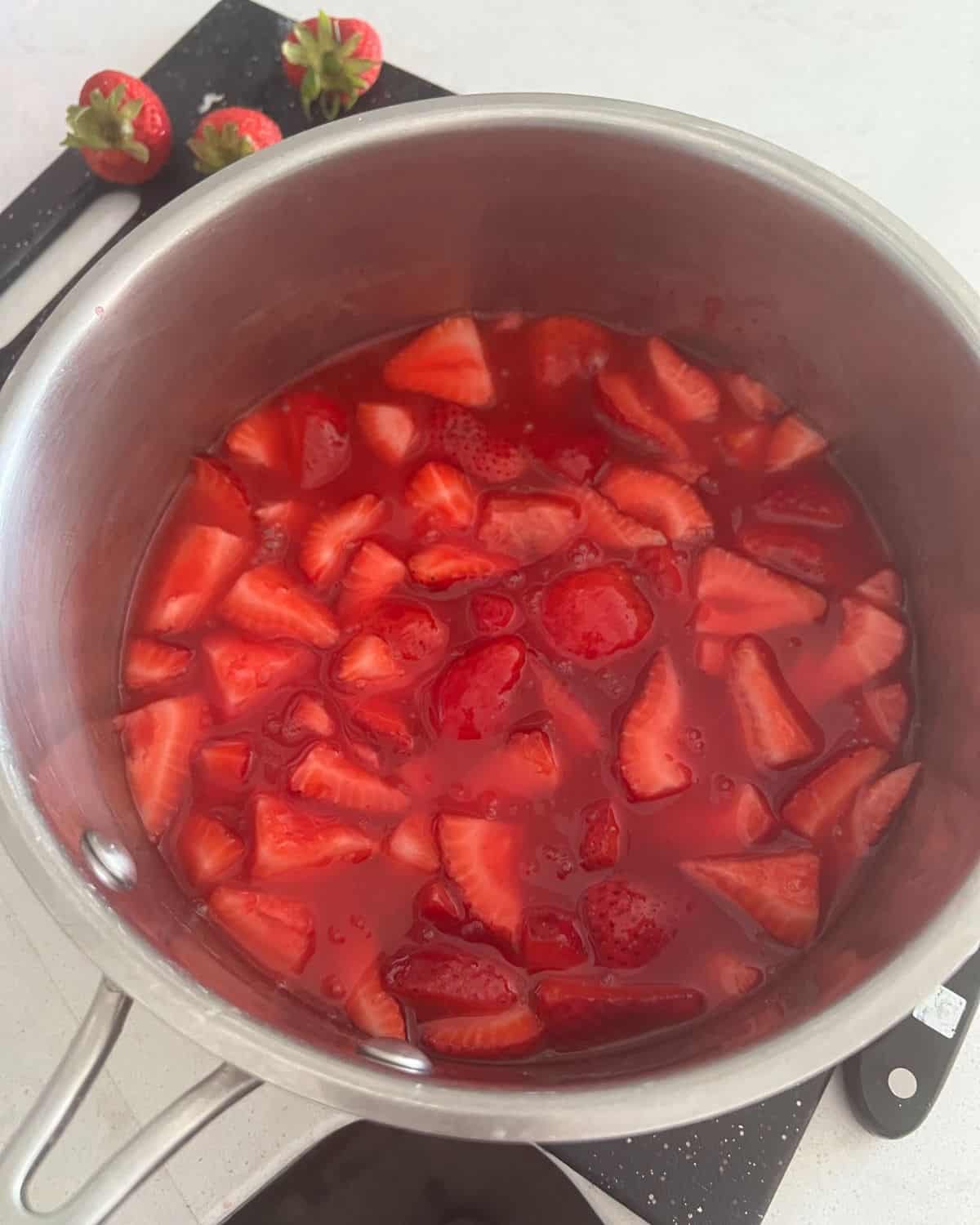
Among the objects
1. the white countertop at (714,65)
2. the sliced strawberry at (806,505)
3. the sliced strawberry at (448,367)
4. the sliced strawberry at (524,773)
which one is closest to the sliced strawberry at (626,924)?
the sliced strawberry at (524,773)

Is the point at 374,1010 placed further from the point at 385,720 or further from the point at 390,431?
the point at 390,431

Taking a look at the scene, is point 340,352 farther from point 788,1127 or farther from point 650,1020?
point 788,1127

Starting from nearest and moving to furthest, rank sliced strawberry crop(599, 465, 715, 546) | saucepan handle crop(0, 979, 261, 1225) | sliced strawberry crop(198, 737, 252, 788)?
saucepan handle crop(0, 979, 261, 1225), sliced strawberry crop(198, 737, 252, 788), sliced strawberry crop(599, 465, 715, 546)

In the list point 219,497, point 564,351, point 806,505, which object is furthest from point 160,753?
point 806,505

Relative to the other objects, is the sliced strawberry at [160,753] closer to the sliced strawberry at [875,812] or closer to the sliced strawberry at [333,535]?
the sliced strawberry at [333,535]

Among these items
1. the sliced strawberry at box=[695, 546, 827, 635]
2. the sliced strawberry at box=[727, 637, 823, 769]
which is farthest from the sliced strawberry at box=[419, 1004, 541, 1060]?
the sliced strawberry at box=[695, 546, 827, 635]

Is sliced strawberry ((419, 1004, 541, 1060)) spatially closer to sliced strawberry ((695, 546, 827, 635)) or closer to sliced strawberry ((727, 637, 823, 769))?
sliced strawberry ((727, 637, 823, 769))
